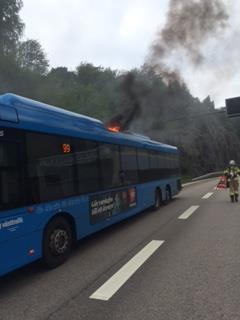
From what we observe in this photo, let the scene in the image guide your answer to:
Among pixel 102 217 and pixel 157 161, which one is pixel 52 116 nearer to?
pixel 102 217

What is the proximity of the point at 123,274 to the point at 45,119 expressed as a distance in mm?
2966

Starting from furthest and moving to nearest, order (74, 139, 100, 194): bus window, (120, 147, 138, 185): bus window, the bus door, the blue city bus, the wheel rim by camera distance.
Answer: (120, 147, 138, 185): bus window → (74, 139, 100, 194): bus window → the wheel rim → the blue city bus → the bus door

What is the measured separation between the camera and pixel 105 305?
15.8 ft

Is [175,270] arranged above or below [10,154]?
below

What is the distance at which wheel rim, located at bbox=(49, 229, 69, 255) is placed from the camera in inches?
263

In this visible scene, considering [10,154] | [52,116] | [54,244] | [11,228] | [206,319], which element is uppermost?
[52,116]

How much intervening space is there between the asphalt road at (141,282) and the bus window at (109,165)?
52.6 inches

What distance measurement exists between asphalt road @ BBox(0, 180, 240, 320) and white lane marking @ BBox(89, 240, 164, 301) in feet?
0.25

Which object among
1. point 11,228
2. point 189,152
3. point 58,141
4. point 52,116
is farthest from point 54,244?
point 189,152

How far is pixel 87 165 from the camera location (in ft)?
26.9

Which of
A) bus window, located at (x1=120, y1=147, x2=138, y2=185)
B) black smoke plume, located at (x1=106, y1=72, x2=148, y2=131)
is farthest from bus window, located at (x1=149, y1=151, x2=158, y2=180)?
black smoke plume, located at (x1=106, y1=72, x2=148, y2=131)

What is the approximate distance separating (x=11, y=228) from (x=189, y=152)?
5241cm

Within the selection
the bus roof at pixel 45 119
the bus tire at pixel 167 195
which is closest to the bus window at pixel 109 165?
the bus roof at pixel 45 119

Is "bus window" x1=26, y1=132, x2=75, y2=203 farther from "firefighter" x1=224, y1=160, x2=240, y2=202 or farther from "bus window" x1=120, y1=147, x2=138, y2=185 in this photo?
"firefighter" x1=224, y1=160, x2=240, y2=202
